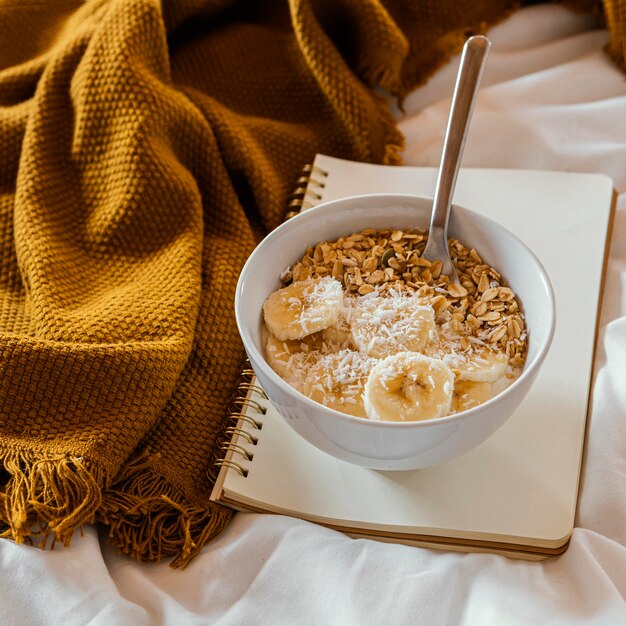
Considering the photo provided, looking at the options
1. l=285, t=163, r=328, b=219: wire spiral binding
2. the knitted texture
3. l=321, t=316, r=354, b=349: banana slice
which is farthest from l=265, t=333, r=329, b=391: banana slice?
l=285, t=163, r=328, b=219: wire spiral binding

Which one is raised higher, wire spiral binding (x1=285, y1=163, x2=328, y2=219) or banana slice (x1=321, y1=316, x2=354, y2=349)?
banana slice (x1=321, y1=316, x2=354, y2=349)

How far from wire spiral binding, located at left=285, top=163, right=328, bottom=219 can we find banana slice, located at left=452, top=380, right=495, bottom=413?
17.4 inches

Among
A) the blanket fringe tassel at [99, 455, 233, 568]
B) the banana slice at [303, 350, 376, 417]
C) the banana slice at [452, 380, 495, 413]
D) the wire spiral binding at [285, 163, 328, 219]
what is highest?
the banana slice at [303, 350, 376, 417]

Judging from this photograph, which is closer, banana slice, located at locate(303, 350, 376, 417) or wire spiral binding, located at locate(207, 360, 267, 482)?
banana slice, located at locate(303, 350, 376, 417)

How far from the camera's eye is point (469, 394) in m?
0.75

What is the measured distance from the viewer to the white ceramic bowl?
697 millimetres

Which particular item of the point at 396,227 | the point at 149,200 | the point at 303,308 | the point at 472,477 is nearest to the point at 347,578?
the point at 472,477

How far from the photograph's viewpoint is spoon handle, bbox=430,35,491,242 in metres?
0.83

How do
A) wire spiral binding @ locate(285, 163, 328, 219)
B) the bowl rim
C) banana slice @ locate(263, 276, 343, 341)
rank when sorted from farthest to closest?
wire spiral binding @ locate(285, 163, 328, 219)
banana slice @ locate(263, 276, 343, 341)
the bowl rim

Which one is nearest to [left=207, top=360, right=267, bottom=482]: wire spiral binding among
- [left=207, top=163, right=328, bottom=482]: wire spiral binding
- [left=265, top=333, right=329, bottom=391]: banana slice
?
[left=207, top=163, right=328, bottom=482]: wire spiral binding

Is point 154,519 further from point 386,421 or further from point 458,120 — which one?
point 458,120

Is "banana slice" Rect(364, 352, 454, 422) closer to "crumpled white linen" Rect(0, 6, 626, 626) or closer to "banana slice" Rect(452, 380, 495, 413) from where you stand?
"banana slice" Rect(452, 380, 495, 413)

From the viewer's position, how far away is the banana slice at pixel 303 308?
80 cm

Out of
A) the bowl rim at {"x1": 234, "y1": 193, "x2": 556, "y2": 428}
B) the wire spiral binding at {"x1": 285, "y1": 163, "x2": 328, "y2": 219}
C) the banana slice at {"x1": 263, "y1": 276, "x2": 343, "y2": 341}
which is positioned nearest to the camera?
the bowl rim at {"x1": 234, "y1": 193, "x2": 556, "y2": 428}
